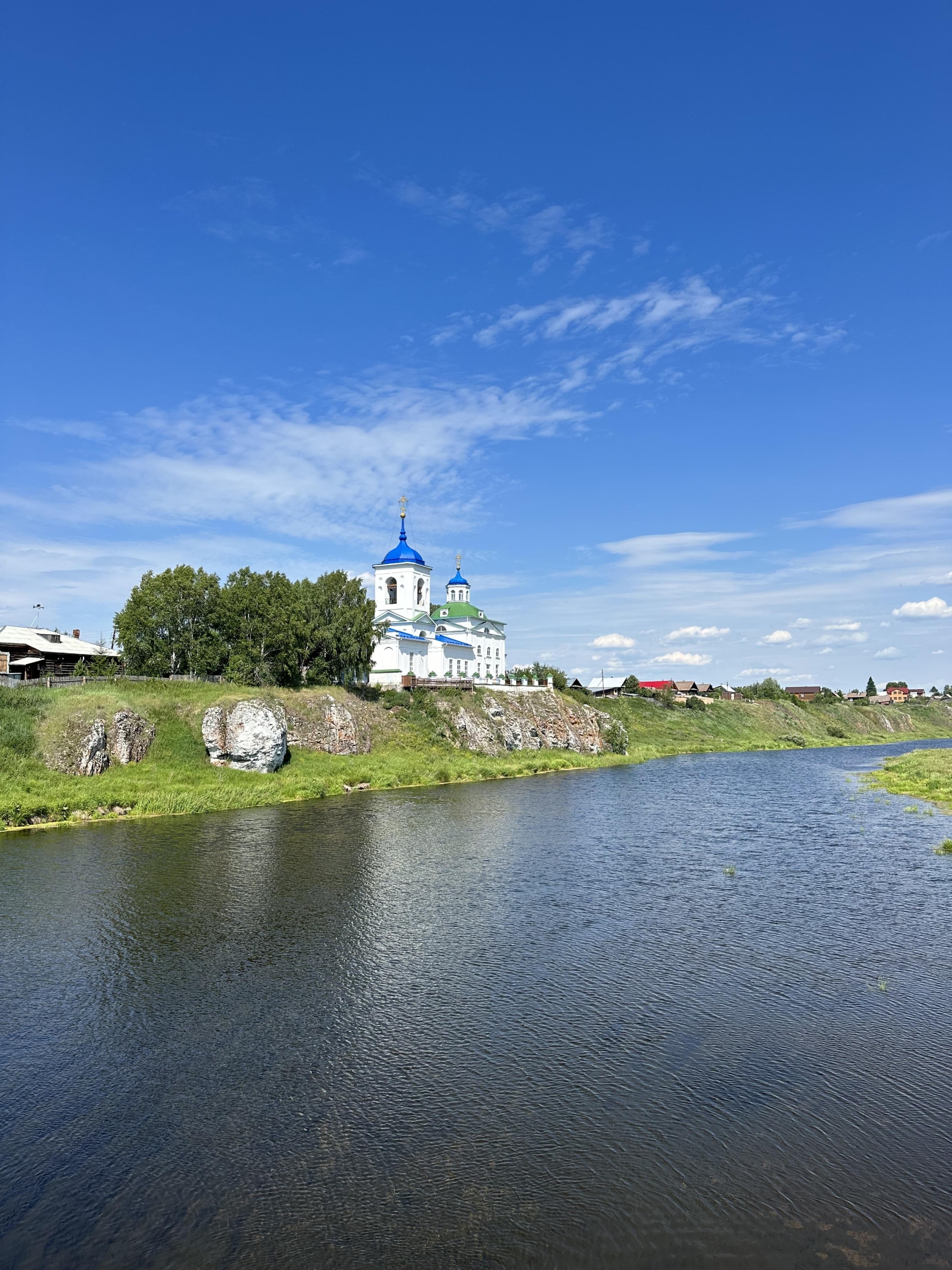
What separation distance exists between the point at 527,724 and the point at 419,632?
1874cm

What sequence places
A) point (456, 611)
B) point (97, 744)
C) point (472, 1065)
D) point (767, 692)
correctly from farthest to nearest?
point (767, 692) < point (456, 611) < point (97, 744) < point (472, 1065)

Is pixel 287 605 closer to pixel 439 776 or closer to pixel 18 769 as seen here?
pixel 439 776

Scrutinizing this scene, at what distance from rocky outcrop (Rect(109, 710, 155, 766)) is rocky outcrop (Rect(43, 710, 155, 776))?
0.11 ft

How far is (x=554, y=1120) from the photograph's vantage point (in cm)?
1486

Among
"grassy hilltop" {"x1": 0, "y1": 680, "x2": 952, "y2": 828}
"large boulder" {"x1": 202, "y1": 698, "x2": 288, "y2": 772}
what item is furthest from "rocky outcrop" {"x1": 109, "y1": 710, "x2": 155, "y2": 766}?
A: "large boulder" {"x1": 202, "y1": 698, "x2": 288, "y2": 772}

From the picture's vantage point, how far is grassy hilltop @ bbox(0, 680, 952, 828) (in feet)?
154

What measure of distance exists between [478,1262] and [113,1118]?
26.8 feet

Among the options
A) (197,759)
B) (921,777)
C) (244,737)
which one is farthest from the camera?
(921,777)

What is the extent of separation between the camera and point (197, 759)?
57.8 metres

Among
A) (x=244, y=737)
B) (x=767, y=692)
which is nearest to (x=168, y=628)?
(x=244, y=737)

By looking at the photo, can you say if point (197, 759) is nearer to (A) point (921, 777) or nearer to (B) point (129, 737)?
(B) point (129, 737)

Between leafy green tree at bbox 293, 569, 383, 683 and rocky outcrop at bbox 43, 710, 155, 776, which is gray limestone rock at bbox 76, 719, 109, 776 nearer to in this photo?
rocky outcrop at bbox 43, 710, 155, 776

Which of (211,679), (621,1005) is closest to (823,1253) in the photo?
(621,1005)

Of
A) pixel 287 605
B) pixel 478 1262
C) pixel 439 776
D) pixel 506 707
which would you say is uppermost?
pixel 287 605
